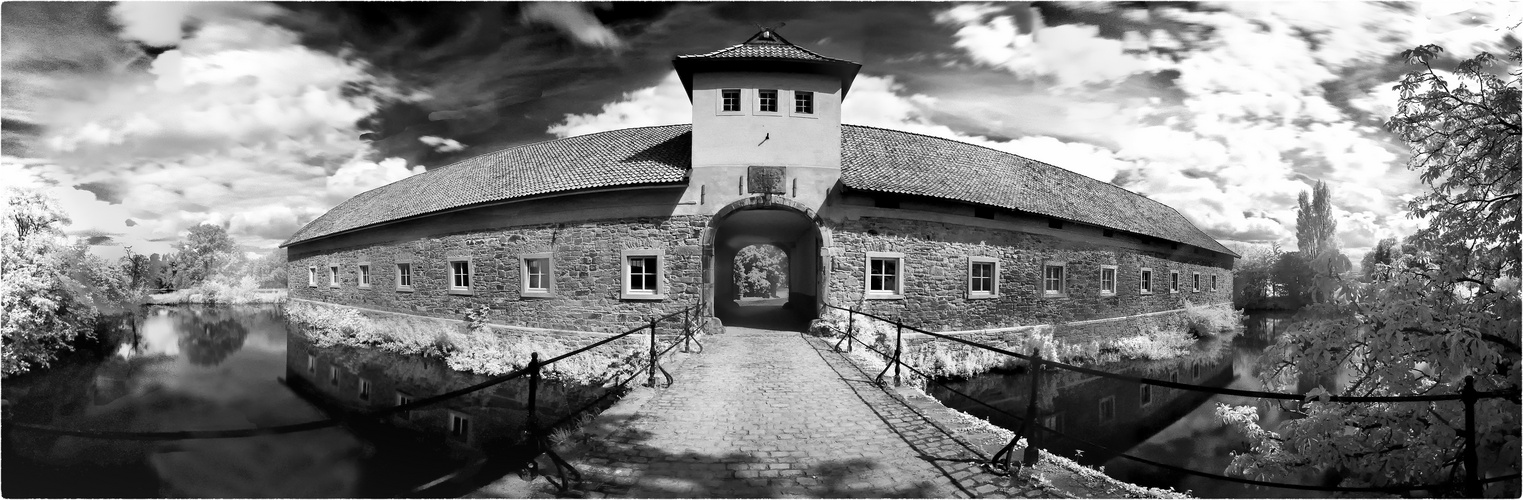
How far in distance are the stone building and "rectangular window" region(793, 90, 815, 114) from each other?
3cm

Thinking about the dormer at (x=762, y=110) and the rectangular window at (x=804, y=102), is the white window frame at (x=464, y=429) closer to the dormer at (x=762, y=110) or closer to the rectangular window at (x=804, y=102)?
the dormer at (x=762, y=110)

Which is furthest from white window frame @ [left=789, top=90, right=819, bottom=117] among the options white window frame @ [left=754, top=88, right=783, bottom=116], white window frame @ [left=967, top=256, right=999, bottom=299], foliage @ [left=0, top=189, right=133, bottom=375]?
foliage @ [left=0, top=189, right=133, bottom=375]

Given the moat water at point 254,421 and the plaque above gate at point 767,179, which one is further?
the plaque above gate at point 767,179

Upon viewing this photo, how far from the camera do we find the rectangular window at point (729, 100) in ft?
32.0

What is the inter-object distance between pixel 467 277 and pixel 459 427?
5206mm

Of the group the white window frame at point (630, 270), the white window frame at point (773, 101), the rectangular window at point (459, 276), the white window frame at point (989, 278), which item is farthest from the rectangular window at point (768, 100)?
the rectangular window at point (459, 276)

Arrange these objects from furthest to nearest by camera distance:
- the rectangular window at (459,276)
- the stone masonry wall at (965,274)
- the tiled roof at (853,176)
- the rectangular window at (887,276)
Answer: the rectangular window at (459,276), the tiled roof at (853,176), the rectangular window at (887,276), the stone masonry wall at (965,274)

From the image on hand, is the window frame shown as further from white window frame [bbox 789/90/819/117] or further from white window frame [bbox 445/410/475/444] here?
white window frame [bbox 445/410/475/444]

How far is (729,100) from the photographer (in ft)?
32.2

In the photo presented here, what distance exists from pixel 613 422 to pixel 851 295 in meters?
6.65

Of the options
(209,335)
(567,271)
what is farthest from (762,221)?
(209,335)

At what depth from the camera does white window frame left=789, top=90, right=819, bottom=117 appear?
9.80m

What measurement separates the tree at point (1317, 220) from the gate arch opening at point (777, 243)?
673 centimetres

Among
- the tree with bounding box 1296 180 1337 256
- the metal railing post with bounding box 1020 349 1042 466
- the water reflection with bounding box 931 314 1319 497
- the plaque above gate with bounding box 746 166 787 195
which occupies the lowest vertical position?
the water reflection with bounding box 931 314 1319 497
